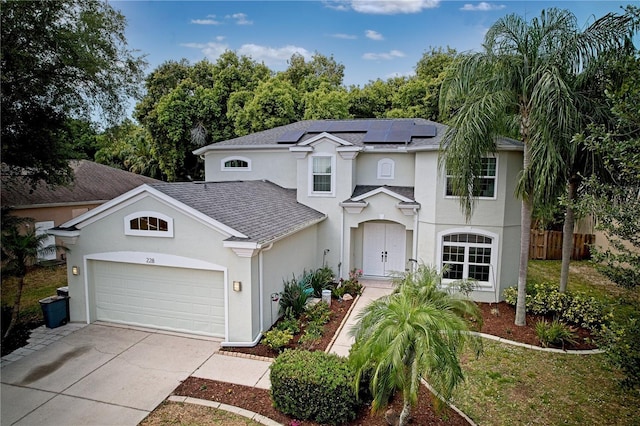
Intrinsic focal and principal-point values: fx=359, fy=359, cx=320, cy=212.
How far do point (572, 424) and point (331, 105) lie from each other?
2355cm

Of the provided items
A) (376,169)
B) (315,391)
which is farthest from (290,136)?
(315,391)

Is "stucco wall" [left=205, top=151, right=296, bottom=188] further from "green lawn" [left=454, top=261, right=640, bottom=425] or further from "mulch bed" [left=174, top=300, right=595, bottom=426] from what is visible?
"green lawn" [left=454, top=261, right=640, bottom=425]

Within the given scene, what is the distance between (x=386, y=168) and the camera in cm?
1545

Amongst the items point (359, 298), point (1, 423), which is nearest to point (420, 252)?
point (359, 298)

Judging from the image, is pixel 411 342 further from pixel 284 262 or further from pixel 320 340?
pixel 284 262

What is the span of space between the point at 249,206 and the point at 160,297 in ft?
12.5

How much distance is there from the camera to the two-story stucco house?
31.2 ft

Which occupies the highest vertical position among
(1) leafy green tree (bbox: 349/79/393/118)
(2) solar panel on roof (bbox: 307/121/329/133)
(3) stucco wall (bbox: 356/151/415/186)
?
(1) leafy green tree (bbox: 349/79/393/118)

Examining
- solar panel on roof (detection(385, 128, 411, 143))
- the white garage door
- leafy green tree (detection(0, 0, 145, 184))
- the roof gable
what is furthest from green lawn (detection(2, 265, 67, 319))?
solar panel on roof (detection(385, 128, 411, 143))

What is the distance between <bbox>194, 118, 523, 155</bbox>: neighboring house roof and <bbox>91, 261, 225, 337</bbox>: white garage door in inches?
309

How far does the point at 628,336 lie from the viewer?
5227 millimetres

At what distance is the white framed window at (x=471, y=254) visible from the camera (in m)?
12.7

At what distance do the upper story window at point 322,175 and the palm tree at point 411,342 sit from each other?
9.53 m

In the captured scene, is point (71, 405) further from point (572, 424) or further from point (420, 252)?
point (420, 252)
